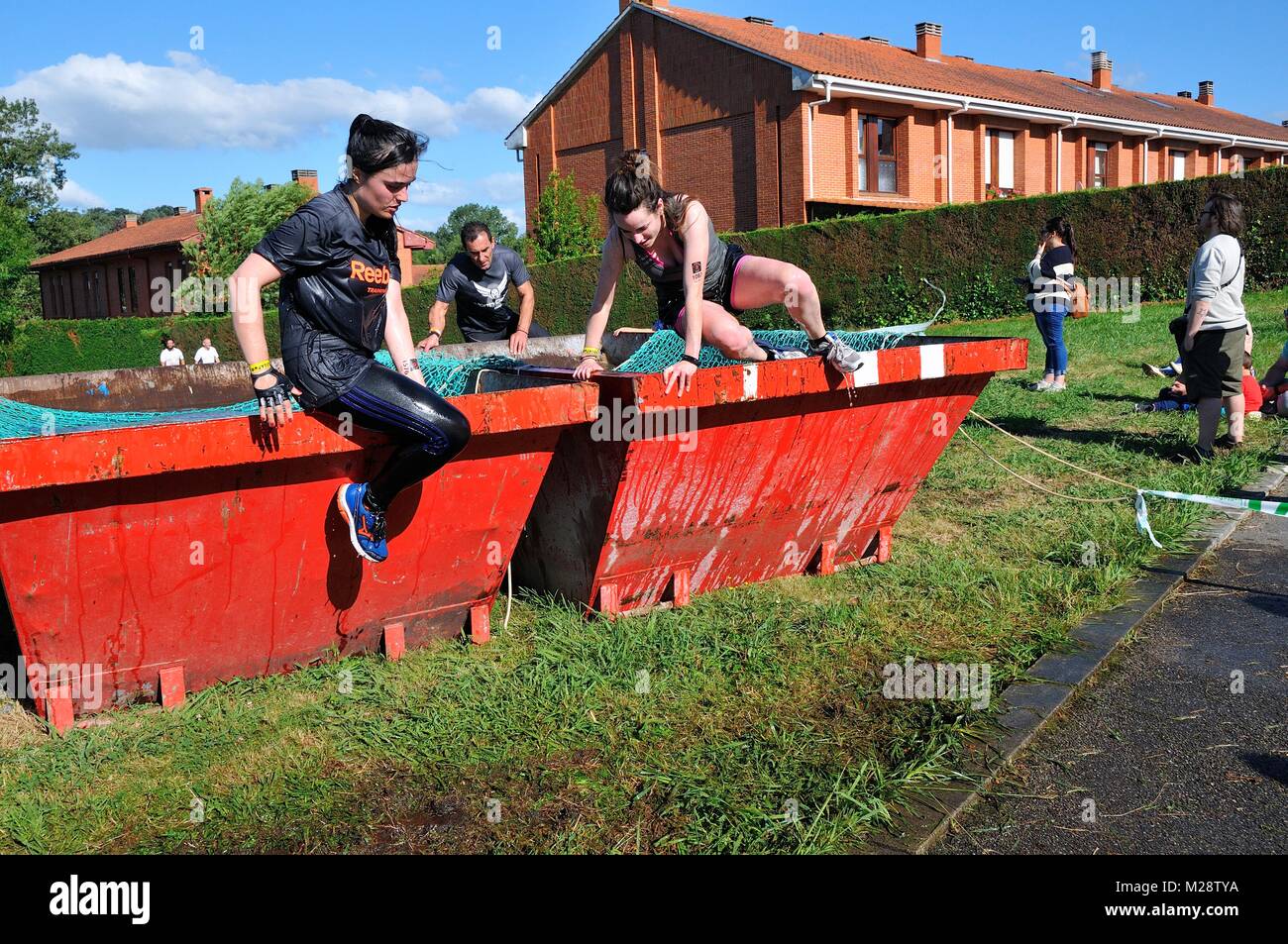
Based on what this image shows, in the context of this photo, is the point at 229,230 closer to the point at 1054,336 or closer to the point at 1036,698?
the point at 1054,336

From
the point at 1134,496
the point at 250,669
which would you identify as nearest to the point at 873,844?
the point at 250,669

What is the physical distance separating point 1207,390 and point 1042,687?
4.31 metres

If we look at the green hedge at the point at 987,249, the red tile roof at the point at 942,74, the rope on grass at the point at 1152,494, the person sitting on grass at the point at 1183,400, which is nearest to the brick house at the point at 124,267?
the red tile roof at the point at 942,74

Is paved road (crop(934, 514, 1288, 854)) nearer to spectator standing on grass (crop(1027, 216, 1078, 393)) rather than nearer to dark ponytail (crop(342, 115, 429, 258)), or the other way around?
dark ponytail (crop(342, 115, 429, 258))

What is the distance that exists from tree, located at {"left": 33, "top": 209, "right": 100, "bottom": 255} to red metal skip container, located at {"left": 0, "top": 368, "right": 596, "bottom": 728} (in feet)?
257

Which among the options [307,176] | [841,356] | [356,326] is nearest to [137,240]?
[307,176]

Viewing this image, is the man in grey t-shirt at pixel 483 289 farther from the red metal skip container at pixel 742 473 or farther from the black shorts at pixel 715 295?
the red metal skip container at pixel 742 473

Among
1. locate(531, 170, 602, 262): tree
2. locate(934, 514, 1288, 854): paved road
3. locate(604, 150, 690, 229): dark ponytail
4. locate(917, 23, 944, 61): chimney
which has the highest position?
locate(917, 23, 944, 61): chimney

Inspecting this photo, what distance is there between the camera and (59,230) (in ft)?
240

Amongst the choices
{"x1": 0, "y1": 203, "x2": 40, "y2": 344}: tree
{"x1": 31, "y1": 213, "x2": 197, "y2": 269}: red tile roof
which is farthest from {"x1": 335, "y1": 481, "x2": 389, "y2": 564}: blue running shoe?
{"x1": 31, "y1": 213, "x2": 197, "y2": 269}: red tile roof

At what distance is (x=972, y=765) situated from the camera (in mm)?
3211

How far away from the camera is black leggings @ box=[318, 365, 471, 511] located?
3.45 metres

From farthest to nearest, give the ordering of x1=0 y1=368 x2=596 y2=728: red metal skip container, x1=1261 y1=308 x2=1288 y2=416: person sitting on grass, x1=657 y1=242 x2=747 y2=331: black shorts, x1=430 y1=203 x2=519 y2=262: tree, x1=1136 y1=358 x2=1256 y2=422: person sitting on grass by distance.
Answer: x1=430 y1=203 x2=519 y2=262: tree, x1=1261 y1=308 x2=1288 y2=416: person sitting on grass, x1=1136 y1=358 x2=1256 y2=422: person sitting on grass, x1=657 y1=242 x2=747 y2=331: black shorts, x1=0 y1=368 x2=596 y2=728: red metal skip container
